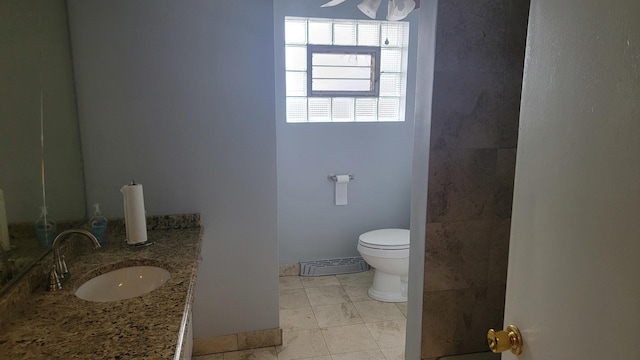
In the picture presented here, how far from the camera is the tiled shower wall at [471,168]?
1.64 m

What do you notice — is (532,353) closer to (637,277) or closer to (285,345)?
(637,277)

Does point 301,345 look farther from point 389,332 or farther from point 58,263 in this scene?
point 58,263

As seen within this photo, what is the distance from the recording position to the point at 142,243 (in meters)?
1.87

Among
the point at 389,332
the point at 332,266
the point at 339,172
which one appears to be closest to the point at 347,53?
the point at 339,172

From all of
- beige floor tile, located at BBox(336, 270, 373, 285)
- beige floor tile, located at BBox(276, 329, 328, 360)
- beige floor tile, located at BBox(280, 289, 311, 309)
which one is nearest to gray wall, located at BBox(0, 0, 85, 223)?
beige floor tile, located at BBox(276, 329, 328, 360)

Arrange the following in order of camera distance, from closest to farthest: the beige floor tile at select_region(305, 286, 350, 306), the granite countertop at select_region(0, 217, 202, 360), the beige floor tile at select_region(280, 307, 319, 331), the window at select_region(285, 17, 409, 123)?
the granite countertop at select_region(0, 217, 202, 360) < the beige floor tile at select_region(280, 307, 319, 331) < the beige floor tile at select_region(305, 286, 350, 306) < the window at select_region(285, 17, 409, 123)

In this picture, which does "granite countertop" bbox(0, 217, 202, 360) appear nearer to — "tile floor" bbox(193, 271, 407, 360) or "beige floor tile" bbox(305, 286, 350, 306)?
"tile floor" bbox(193, 271, 407, 360)

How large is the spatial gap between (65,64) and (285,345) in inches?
75.5

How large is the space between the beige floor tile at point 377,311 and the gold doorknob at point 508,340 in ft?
6.30

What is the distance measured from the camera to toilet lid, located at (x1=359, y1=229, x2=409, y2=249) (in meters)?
2.90

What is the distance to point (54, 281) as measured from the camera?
1.37 metres

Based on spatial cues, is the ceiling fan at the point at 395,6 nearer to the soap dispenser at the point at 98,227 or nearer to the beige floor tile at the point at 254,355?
the soap dispenser at the point at 98,227

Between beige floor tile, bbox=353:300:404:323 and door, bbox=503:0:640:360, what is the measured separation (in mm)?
1977

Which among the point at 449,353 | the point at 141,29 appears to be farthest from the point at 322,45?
the point at 449,353
